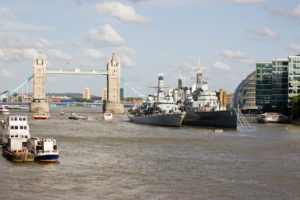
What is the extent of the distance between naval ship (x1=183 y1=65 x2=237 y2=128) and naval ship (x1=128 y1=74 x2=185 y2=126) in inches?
83.9

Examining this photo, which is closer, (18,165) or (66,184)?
(66,184)

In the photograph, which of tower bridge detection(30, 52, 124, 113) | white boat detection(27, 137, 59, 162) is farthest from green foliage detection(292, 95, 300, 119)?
tower bridge detection(30, 52, 124, 113)

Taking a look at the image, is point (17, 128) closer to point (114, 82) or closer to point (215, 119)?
point (215, 119)

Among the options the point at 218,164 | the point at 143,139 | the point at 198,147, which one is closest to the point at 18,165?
the point at 218,164

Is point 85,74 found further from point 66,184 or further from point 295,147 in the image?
point 66,184

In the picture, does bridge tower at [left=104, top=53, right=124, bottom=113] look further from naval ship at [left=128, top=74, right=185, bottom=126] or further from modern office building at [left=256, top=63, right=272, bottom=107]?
naval ship at [left=128, top=74, right=185, bottom=126]

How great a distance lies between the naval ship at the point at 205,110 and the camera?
217 feet

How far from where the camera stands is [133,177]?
1036 inches

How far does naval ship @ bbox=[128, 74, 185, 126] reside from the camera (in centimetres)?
6884

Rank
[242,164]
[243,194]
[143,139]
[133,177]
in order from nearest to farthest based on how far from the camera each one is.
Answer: [243,194] < [133,177] < [242,164] < [143,139]

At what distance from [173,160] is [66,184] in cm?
1013

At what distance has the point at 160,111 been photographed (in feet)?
250

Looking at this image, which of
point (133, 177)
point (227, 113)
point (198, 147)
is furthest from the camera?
point (227, 113)

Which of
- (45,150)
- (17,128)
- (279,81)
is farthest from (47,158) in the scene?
(279,81)
